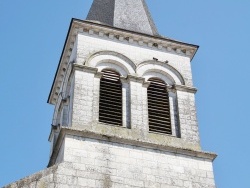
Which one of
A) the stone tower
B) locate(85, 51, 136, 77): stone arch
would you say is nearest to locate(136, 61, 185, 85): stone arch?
the stone tower

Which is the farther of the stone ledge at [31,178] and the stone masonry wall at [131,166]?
the stone masonry wall at [131,166]

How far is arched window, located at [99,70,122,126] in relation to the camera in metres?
16.3

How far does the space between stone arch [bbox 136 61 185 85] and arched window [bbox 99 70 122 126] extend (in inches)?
37.6

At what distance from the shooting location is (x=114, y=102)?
16.8 m

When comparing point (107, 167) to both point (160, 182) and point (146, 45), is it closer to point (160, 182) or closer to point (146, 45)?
point (160, 182)

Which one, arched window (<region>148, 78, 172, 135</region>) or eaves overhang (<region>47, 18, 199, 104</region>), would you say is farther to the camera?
eaves overhang (<region>47, 18, 199, 104</region>)

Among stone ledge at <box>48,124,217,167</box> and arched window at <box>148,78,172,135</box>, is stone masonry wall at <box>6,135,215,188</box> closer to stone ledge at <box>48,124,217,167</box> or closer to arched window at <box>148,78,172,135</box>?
stone ledge at <box>48,124,217,167</box>

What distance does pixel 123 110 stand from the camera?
54.4 feet

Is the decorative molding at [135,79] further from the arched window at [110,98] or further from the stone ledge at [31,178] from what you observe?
the stone ledge at [31,178]

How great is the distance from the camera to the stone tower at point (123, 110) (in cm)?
1461

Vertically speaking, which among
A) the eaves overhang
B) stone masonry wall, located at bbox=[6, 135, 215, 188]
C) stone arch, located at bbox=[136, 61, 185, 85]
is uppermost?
the eaves overhang

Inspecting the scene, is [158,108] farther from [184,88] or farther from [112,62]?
[112,62]

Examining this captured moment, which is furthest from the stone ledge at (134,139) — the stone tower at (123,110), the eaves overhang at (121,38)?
the eaves overhang at (121,38)

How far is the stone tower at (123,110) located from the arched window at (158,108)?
30 mm
